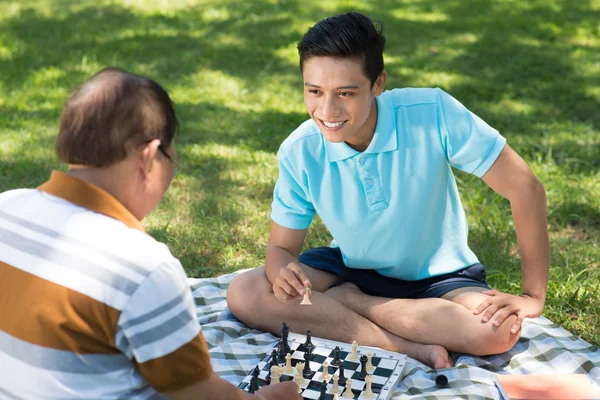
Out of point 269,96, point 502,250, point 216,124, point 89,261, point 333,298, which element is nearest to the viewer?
point 89,261

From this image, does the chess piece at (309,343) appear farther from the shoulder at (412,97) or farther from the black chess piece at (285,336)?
the shoulder at (412,97)

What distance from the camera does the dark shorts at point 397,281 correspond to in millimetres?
3295

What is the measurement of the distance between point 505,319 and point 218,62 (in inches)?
188

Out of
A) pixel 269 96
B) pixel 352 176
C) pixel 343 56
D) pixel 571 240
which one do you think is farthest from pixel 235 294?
pixel 269 96

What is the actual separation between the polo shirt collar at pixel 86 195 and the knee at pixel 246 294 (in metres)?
1.55

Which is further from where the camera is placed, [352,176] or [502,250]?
[502,250]

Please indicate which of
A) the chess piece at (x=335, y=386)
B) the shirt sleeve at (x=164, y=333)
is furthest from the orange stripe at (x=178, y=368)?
the chess piece at (x=335, y=386)

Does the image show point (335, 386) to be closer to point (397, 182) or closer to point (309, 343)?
point (309, 343)

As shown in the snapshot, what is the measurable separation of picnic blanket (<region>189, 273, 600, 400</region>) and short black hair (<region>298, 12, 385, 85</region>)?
3.86ft

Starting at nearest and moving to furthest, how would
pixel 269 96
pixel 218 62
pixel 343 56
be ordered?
1. pixel 343 56
2. pixel 269 96
3. pixel 218 62

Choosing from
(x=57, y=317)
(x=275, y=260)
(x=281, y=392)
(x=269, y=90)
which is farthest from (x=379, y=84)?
(x=269, y=90)

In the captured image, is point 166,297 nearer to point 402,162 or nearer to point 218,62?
point 402,162

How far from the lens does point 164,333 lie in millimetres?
1777

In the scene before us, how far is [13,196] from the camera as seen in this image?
1954 mm
